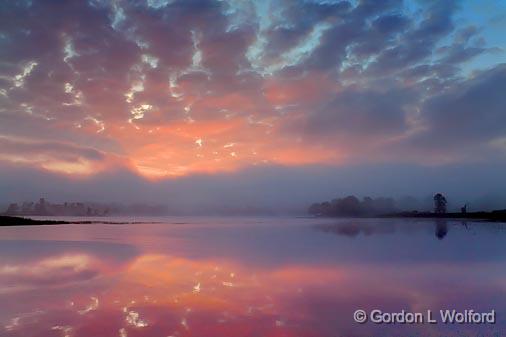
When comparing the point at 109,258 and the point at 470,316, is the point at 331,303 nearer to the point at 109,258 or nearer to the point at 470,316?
the point at 470,316

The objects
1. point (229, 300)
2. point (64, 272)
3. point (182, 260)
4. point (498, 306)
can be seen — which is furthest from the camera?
point (182, 260)

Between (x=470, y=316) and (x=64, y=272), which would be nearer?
(x=470, y=316)

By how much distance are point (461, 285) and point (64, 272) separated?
18.7 meters

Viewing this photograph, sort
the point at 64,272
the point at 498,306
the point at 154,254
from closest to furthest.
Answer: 1. the point at 498,306
2. the point at 64,272
3. the point at 154,254

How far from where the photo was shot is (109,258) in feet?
Answer: 88.4

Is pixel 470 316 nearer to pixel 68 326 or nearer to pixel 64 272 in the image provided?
pixel 68 326

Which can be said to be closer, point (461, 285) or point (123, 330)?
point (123, 330)

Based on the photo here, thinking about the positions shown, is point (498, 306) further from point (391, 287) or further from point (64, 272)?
point (64, 272)

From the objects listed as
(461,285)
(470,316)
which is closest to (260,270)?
(461,285)

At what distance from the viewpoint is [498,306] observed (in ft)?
43.6

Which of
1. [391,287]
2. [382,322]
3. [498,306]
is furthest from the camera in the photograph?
[391,287]

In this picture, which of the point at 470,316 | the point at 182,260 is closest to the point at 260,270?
the point at 182,260

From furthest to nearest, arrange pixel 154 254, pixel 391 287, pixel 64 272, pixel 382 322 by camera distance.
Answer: pixel 154 254 < pixel 64 272 < pixel 391 287 < pixel 382 322

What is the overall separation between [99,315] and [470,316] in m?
11.1
